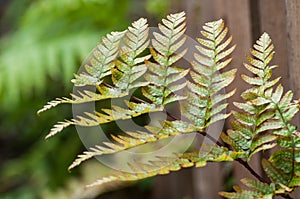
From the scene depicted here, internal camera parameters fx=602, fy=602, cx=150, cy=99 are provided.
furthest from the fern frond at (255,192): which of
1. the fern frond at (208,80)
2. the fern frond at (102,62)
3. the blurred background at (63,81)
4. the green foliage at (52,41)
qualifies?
the green foliage at (52,41)

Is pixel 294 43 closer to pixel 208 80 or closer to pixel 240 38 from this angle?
pixel 208 80

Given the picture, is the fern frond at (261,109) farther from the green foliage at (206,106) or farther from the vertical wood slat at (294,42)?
the vertical wood slat at (294,42)

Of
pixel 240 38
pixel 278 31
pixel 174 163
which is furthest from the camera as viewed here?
pixel 240 38

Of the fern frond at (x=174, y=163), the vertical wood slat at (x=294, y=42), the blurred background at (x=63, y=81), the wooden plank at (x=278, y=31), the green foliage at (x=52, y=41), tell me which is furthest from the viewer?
the green foliage at (x=52, y=41)

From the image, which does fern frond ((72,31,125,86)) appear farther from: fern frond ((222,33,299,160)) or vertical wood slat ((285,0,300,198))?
vertical wood slat ((285,0,300,198))

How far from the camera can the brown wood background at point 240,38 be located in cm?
106

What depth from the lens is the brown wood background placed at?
1.06 meters

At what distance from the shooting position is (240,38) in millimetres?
1491

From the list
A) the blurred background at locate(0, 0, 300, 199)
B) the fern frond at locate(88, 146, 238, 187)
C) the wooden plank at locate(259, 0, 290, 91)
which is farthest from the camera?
the blurred background at locate(0, 0, 300, 199)

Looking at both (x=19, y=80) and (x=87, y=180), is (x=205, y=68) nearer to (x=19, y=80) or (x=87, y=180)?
(x=87, y=180)

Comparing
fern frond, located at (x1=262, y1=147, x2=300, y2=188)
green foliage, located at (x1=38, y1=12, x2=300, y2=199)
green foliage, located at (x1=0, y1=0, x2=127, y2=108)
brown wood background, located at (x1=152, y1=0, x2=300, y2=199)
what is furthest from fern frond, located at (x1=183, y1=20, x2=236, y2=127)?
green foliage, located at (x1=0, y1=0, x2=127, y2=108)

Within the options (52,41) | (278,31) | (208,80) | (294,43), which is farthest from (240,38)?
(52,41)

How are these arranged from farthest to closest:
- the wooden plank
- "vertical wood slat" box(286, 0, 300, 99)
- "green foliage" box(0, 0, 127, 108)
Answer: "green foliage" box(0, 0, 127, 108) → the wooden plank → "vertical wood slat" box(286, 0, 300, 99)

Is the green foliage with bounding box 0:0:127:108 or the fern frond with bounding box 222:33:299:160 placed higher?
the green foliage with bounding box 0:0:127:108
